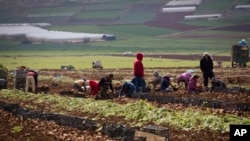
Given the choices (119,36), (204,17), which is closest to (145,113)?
(119,36)

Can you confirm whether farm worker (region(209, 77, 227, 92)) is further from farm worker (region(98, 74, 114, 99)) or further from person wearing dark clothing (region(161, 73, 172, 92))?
farm worker (region(98, 74, 114, 99))

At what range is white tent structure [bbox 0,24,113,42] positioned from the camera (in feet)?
302

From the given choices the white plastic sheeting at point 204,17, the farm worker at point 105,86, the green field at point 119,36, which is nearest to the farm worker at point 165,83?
the farm worker at point 105,86

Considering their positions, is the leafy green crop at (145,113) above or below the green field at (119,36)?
below

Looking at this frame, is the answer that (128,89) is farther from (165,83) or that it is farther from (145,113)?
(145,113)

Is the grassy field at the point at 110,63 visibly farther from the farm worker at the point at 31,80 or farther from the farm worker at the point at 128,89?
the farm worker at the point at 128,89

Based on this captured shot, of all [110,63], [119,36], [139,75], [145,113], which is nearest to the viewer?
[145,113]

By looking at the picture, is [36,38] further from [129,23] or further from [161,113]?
[161,113]

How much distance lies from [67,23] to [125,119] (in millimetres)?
102302

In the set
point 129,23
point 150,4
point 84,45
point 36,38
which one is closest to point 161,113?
point 84,45

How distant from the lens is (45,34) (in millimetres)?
95188

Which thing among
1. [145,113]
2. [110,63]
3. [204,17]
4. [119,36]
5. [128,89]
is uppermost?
[204,17]

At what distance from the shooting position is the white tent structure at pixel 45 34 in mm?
92188

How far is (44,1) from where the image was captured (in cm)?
13325
